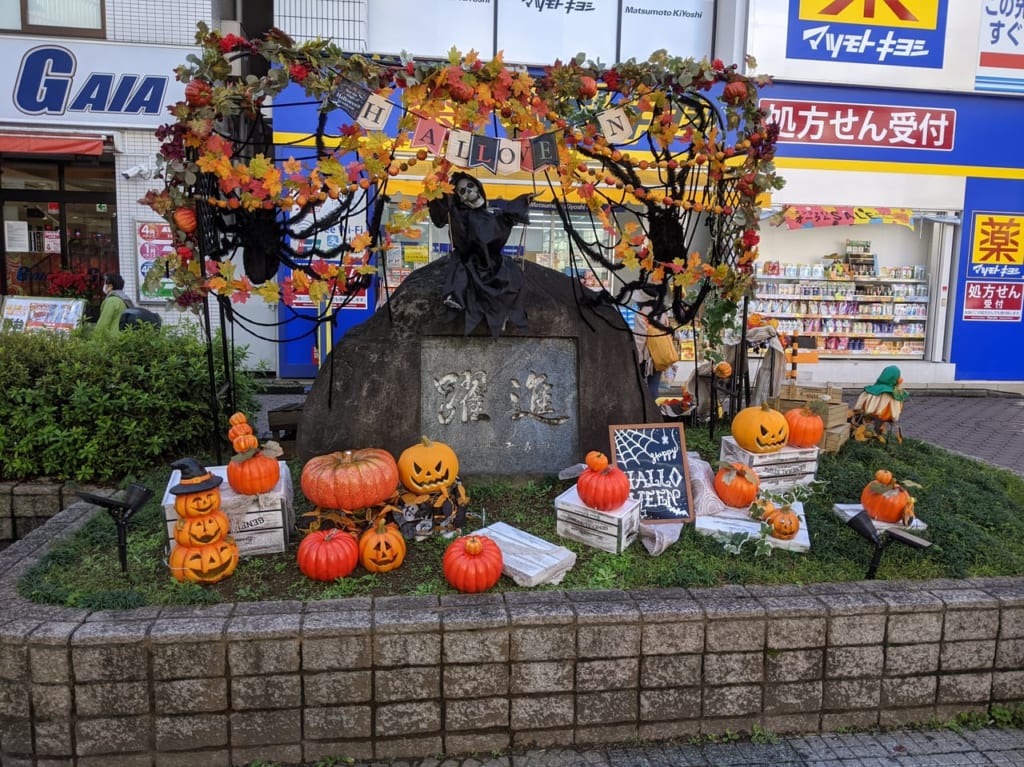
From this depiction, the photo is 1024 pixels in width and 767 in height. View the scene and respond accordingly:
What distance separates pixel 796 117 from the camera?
12.0 m

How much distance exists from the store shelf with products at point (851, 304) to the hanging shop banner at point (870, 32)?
11.0 feet

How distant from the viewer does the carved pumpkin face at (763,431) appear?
4.62 metres

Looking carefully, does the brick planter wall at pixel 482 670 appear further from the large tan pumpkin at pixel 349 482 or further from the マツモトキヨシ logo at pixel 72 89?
the マツモトキヨシ logo at pixel 72 89

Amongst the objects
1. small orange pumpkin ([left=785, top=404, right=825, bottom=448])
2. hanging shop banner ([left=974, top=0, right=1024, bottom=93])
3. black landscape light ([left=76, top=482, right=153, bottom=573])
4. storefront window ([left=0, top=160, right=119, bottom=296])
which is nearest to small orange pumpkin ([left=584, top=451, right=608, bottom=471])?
small orange pumpkin ([left=785, top=404, right=825, bottom=448])

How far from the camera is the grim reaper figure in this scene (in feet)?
15.1

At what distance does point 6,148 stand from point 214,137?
28.7 feet

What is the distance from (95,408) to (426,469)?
267 cm

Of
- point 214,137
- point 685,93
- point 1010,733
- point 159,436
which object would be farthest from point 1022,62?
point 159,436

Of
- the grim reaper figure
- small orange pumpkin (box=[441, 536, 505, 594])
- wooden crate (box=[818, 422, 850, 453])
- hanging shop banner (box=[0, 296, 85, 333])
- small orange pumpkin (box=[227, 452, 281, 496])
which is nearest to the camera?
small orange pumpkin (box=[441, 536, 505, 594])

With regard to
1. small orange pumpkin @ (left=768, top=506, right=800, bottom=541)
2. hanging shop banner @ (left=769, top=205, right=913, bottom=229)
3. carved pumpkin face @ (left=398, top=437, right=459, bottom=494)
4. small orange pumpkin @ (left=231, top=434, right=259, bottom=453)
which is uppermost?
hanging shop banner @ (left=769, top=205, right=913, bottom=229)

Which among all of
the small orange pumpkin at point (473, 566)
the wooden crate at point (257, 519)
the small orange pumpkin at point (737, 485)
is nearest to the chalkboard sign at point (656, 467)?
the small orange pumpkin at point (737, 485)

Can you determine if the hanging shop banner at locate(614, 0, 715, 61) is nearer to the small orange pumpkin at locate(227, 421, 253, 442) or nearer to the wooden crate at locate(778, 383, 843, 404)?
the wooden crate at locate(778, 383, 843, 404)

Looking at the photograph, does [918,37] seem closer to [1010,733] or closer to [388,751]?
[1010,733]

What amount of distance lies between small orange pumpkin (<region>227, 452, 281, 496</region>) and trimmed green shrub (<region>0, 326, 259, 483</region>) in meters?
1.07
